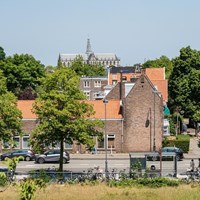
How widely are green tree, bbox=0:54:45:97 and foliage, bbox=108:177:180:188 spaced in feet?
212

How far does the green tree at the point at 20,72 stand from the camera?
11112cm

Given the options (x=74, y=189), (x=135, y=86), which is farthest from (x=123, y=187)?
(x=135, y=86)

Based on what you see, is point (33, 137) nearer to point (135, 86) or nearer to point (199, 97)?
point (135, 86)

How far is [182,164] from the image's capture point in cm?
6003

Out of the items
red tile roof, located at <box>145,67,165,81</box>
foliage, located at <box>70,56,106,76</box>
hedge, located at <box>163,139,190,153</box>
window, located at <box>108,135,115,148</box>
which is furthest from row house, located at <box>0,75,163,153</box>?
foliage, located at <box>70,56,106,76</box>

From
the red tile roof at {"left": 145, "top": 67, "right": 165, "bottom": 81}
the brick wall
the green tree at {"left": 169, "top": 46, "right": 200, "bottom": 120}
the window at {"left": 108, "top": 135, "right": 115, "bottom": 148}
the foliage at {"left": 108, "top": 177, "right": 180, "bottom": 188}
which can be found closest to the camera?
the foliage at {"left": 108, "top": 177, "right": 180, "bottom": 188}

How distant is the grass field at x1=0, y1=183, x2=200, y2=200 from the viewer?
4288 centimetres

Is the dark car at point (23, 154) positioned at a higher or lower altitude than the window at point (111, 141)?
lower

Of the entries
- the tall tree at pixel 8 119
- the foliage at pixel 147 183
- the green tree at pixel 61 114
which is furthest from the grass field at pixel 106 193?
the tall tree at pixel 8 119

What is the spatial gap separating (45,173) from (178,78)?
51035 millimetres

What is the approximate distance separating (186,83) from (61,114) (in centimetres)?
4506

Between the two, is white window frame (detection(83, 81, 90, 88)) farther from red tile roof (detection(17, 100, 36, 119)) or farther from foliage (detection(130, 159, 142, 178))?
foliage (detection(130, 159, 142, 178))

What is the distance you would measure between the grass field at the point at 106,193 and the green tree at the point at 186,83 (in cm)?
4399

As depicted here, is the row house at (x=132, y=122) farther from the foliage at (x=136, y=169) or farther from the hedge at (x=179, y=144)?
the foliage at (x=136, y=169)
